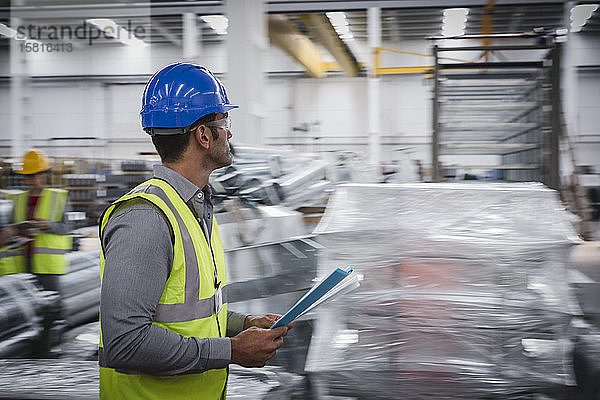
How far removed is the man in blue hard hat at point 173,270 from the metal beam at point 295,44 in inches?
323

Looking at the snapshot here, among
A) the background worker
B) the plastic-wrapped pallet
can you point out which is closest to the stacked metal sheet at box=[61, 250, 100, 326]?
the background worker

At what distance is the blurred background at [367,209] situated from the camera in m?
2.47

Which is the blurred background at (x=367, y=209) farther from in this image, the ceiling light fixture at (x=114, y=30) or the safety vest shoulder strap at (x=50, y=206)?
the safety vest shoulder strap at (x=50, y=206)

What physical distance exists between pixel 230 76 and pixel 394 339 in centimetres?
517

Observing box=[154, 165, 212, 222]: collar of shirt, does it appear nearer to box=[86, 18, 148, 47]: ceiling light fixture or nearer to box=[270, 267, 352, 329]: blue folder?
box=[270, 267, 352, 329]: blue folder

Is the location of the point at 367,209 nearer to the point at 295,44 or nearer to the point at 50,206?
the point at 50,206

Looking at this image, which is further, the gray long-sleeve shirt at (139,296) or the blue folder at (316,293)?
the blue folder at (316,293)

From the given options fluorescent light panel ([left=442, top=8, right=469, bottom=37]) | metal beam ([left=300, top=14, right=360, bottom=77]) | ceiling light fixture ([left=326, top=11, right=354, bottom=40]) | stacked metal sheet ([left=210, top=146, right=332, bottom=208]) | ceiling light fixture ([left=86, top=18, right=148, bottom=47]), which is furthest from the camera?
fluorescent light panel ([left=442, top=8, right=469, bottom=37])

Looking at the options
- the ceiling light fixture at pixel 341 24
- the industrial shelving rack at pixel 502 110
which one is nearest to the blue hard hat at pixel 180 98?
the industrial shelving rack at pixel 502 110

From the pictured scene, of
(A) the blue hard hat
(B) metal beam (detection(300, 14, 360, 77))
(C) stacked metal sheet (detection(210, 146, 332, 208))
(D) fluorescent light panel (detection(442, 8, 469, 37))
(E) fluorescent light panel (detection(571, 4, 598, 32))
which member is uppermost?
(D) fluorescent light panel (detection(442, 8, 469, 37))

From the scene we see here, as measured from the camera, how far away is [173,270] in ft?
4.18

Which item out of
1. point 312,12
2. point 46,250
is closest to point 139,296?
point 46,250

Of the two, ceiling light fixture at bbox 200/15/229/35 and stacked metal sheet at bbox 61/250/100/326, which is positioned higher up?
ceiling light fixture at bbox 200/15/229/35

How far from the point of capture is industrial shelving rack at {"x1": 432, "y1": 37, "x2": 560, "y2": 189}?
237 inches
